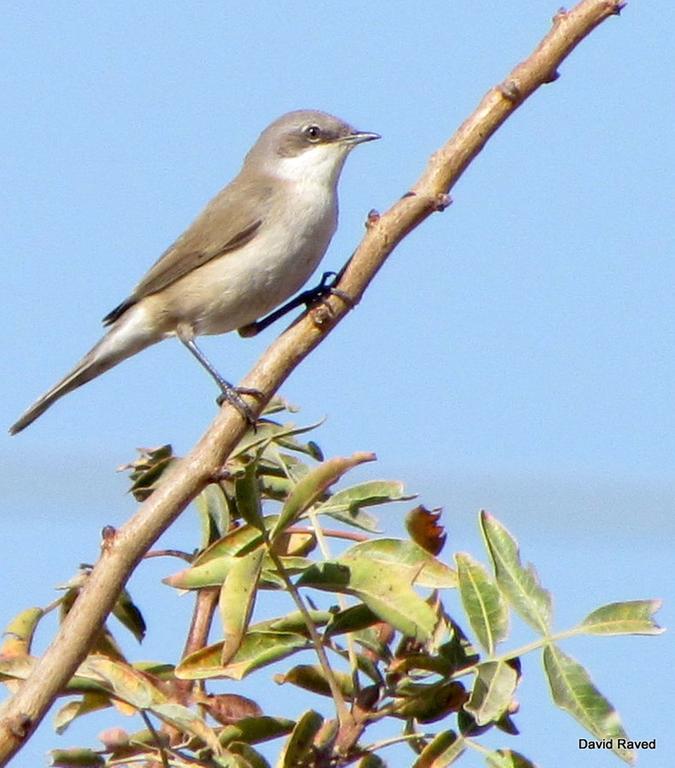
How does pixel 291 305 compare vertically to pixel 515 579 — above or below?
above

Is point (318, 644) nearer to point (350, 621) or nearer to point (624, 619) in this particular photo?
point (350, 621)

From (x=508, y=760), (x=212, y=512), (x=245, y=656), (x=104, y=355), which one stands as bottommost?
(x=508, y=760)

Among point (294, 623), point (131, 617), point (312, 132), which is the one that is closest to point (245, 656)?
point (294, 623)

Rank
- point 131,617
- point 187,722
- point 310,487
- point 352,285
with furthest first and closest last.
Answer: point 131,617 → point 352,285 → point 310,487 → point 187,722

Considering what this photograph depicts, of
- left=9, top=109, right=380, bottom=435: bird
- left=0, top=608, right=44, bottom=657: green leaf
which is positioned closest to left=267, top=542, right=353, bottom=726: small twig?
left=0, top=608, right=44, bottom=657: green leaf

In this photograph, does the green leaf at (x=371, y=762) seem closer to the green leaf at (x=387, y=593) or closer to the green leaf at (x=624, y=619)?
the green leaf at (x=387, y=593)

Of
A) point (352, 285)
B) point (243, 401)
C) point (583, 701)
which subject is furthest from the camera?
point (352, 285)
